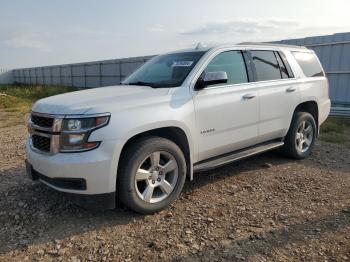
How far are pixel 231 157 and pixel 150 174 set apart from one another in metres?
1.25

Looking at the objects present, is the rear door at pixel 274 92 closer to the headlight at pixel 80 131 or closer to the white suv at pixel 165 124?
the white suv at pixel 165 124

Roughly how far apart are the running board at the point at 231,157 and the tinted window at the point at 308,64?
4.54ft

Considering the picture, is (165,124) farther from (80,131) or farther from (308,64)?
(308,64)

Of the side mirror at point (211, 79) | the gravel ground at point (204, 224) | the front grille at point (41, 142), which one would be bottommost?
the gravel ground at point (204, 224)

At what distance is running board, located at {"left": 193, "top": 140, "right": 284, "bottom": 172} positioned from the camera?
4066 millimetres

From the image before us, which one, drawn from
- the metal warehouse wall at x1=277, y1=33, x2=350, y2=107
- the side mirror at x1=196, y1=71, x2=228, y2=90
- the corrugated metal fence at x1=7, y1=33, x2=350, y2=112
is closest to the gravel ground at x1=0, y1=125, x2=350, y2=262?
the side mirror at x1=196, y1=71, x2=228, y2=90

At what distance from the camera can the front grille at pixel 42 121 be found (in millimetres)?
3397

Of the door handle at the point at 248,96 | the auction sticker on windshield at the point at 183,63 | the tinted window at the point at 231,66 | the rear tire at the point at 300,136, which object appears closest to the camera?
the auction sticker on windshield at the point at 183,63

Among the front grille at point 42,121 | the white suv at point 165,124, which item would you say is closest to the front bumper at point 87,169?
the white suv at point 165,124

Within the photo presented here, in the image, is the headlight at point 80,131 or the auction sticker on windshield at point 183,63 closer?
the headlight at point 80,131

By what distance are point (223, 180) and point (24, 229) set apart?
256 centimetres

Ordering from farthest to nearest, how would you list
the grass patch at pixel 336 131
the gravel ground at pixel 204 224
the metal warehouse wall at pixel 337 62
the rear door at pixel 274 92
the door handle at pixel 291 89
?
the metal warehouse wall at pixel 337 62, the grass patch at pixel 336 131, the door handle at pixel 291 89, the rear door at pixel 274 92, the gravel ground at pixel 204 224

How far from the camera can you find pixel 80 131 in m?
3.19

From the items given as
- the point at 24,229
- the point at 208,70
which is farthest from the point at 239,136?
the point at 24,229
